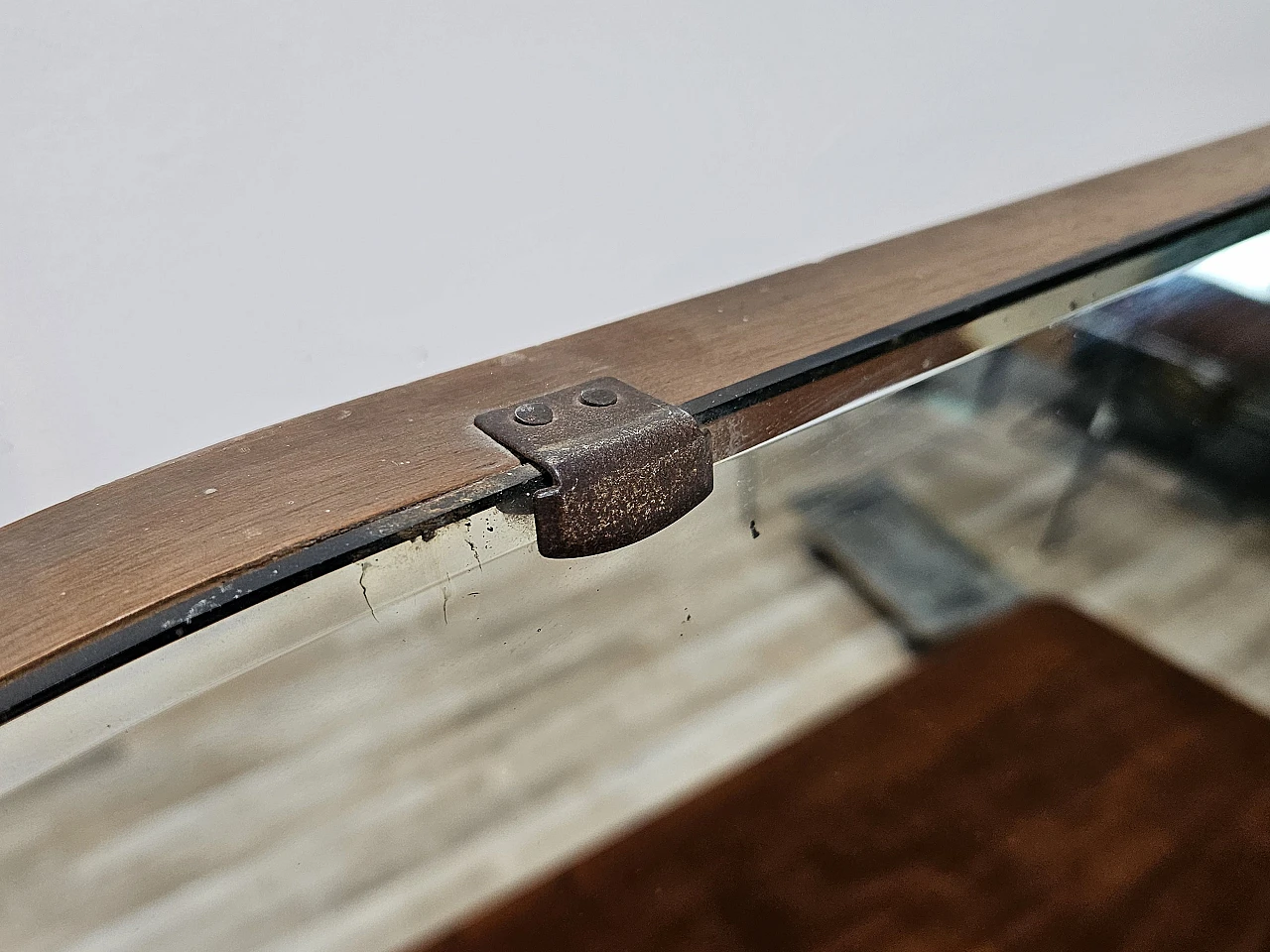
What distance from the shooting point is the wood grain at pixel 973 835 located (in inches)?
28.0

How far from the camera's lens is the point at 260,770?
57 cm

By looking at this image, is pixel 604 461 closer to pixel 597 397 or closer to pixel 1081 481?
pixel 597 397

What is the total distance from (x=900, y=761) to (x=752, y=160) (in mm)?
521

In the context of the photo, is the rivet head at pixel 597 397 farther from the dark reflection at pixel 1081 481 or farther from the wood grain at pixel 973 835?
the wood grain at pixel 973 835

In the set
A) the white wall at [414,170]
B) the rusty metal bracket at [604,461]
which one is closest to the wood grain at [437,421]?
the rusty metal bracket at [604,461]

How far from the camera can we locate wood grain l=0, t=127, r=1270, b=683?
37 centimetres

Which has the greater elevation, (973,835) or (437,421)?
(437,421)

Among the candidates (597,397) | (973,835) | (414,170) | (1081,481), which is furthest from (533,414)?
(1081,481)

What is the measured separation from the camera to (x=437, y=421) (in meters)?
0.46

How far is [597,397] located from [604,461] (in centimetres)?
6

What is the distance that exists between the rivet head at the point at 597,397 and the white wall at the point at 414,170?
23cm

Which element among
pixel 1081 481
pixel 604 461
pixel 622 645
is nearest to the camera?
pixel 604 461

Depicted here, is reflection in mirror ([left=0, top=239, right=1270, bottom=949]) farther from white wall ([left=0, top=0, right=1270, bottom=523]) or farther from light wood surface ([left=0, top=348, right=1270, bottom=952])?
white wall ([left=0, top=0, right=1270, bottom=523])

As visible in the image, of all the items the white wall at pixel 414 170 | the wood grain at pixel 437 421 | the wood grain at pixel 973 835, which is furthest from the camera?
the wood grain at pixel 973 835
